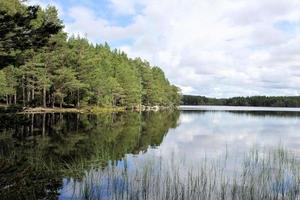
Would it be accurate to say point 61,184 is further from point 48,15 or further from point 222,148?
point 48,15

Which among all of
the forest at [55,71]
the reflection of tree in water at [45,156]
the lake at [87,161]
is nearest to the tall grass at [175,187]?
the lake at [87,161]

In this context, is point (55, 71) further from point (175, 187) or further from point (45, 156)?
point (175, 187)

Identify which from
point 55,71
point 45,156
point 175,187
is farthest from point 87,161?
point 55,71

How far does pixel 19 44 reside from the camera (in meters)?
11.7

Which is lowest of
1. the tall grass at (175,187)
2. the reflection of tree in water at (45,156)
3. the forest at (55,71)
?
the tall grass at (175,187)

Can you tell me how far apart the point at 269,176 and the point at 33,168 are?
808 cm

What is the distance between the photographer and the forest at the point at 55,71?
38.9ft

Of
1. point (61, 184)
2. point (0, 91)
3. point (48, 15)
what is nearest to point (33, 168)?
point (61, 184)

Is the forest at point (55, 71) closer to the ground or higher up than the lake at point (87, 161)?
higher up

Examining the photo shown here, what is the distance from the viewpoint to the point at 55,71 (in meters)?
57.0

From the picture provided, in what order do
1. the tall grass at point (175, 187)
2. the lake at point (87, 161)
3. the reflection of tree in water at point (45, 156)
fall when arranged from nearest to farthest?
the reflection of tree in water at point (45, 156), the lake at point (87, 161), the tall grass at point (175, 187)

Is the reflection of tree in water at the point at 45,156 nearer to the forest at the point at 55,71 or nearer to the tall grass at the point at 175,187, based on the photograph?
the tall grass at the point at 175,187

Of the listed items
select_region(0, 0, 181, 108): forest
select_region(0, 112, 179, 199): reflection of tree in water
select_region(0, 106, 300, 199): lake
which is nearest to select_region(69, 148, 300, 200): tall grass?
select_region(0, 106, 300, 199): lake

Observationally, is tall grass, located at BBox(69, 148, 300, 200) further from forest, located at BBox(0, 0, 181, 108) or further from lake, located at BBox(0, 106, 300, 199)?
forest, located at BBox(0, 0, 181, 108)
